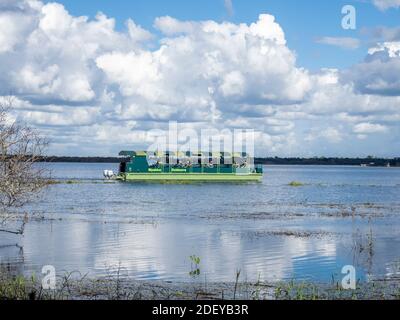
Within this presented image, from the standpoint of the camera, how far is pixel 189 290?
17.1 m

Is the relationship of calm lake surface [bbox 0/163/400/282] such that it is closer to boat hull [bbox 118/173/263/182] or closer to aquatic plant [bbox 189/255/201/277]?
aquatic plant [bbox 189/255/201/277]

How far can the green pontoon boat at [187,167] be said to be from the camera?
8550 cm

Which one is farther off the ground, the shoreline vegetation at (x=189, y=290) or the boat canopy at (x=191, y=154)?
the boat canopy at (x=191, y=154)

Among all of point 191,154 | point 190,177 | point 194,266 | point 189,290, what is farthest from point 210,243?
point 191,154

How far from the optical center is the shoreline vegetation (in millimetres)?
15648

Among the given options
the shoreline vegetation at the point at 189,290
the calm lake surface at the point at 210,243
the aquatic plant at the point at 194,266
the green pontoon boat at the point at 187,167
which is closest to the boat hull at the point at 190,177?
the green pontoon boat at the point at 187,167

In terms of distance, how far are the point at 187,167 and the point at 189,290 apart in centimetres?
7041

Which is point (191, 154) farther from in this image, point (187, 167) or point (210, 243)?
point (210, 243)

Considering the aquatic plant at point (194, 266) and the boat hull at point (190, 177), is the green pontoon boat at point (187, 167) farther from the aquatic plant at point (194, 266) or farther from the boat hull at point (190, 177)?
the aquatic plant at point (194, 266)

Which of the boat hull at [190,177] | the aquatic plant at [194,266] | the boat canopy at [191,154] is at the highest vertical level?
the boat canopy at [191,154]

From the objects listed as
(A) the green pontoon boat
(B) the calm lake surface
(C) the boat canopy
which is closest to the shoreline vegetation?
(B) the calm lake surface

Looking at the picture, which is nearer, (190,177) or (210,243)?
(210,243)

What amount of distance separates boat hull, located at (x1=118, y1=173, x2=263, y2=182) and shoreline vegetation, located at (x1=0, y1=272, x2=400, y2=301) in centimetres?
6676

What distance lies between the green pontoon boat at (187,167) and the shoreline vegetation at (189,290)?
217 ft
